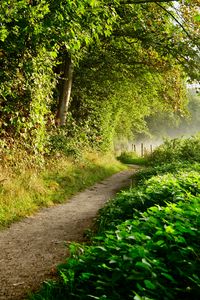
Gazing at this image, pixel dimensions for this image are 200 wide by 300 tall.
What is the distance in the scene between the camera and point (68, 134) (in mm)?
16594

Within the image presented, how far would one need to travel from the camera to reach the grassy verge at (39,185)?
8.15 meters

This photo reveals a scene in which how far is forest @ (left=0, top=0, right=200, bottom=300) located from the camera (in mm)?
3240

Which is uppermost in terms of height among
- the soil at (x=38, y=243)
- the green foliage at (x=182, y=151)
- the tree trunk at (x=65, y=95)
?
the tree trunk at (x=65, y=95)

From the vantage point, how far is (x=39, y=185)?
9898 millimetres

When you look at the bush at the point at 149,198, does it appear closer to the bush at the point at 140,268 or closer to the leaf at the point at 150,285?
the bush at the point at 140,268

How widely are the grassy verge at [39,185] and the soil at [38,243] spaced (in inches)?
11.9

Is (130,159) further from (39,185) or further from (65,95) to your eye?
(39,185)

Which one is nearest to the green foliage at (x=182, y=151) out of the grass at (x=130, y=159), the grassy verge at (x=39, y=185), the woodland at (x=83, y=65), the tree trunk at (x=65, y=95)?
the woodland at (x=83, y=65)

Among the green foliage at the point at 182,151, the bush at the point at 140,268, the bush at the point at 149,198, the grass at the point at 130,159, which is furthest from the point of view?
the grass at the point at 130,159

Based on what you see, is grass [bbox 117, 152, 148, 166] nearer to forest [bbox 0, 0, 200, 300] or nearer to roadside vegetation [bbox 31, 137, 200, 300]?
forest [bbox 0, 0, 200, 300]

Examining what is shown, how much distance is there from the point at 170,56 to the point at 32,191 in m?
9.41

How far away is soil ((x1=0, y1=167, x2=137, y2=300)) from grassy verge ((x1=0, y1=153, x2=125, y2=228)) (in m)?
0.30

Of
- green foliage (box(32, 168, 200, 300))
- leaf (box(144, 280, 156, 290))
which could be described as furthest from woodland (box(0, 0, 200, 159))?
leaf (box(144, 280, 156, 290))

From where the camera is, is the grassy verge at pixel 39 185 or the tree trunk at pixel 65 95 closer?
the grassy verge at pixel 39 185
